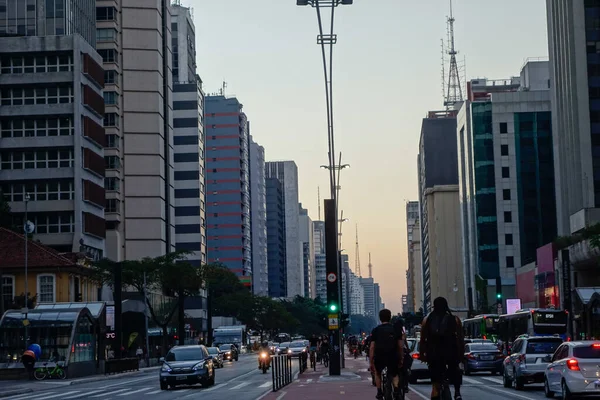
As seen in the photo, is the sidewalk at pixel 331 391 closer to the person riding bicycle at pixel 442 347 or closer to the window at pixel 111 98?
the person riding bicycle at pixel 442 347

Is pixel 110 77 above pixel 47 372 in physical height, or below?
above

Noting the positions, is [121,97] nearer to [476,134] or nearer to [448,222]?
[476,134]

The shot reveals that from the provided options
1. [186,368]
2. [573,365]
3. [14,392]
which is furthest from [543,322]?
[573,365]

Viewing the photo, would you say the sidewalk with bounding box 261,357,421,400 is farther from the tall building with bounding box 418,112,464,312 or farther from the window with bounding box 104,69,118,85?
the tall building with bounding box 418,112,464,312

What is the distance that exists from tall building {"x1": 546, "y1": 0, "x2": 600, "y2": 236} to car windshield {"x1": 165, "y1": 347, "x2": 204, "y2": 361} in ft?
197

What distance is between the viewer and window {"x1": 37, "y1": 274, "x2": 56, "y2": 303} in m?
83.8

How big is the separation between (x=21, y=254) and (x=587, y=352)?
6560 cm

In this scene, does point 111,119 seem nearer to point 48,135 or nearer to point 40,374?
point 48,135

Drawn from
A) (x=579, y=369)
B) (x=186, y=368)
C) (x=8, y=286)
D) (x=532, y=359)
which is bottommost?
(x=186, y=368)

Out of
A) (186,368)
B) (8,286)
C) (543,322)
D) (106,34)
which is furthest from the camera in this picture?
(106,34)

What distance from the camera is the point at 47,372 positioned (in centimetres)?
5703

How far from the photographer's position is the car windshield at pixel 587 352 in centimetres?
2464

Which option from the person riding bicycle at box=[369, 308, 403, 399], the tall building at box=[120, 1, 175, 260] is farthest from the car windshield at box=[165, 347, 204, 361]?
the tall building at box=[120, 1, 175, 260]

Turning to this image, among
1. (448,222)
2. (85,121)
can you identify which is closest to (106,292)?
(85,121)
